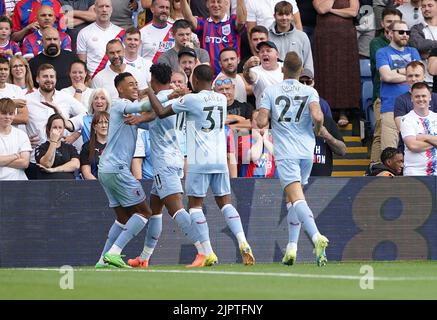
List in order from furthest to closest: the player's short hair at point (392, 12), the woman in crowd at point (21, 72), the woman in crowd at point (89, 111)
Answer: the player's short hair at point (392, 12) < the woman in crowd at point (21, 72) < the woman in crowd at point (89, 111)

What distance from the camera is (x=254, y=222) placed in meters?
16.9

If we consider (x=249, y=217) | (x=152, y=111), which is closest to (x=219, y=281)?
(x=152, y=111)

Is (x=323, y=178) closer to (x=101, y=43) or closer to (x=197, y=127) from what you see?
(x=197, y=127)

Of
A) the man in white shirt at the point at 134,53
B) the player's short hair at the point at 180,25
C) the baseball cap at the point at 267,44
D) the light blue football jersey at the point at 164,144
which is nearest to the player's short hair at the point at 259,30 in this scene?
the baseball cap at the point at 267,44

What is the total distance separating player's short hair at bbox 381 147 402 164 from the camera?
1773 centimetres

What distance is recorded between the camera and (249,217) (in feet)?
55.4

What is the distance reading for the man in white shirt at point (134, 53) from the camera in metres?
18.7

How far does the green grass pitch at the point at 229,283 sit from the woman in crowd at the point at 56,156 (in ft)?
10.5

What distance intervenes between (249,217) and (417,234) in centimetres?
239

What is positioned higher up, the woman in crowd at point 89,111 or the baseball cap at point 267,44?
the baseball cap at point 267,44

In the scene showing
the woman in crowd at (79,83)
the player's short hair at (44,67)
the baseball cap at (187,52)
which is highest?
the baseball cap at (187,52)

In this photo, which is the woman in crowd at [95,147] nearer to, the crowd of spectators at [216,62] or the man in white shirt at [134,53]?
the crowd of spectators at [216,62]

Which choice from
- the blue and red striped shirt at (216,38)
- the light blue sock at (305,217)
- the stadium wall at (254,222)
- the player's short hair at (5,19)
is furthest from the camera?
the blue and red striped shirt at (216,38)

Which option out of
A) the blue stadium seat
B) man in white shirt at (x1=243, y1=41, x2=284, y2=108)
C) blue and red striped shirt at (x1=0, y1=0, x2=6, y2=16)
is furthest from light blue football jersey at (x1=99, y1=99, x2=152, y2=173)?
blue and red striped shirt at (x1=0, y1=0, x2=6, y2=16)
